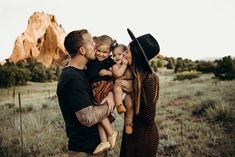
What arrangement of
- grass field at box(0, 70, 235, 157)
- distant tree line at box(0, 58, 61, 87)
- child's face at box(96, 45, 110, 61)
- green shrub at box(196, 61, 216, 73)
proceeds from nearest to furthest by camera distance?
child's face at box(96, 45, 110, 61) → grass field at box(0, 70, 235, 157) → distant tree line at box(0, 58, 61, 87) → green shrub at box(196, 61, 216, 73)

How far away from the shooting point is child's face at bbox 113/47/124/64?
4.06 metres

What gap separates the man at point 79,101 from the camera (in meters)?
3.17

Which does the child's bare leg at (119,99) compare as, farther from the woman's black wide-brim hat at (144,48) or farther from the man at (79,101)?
the woman's black wide-brim hat at (144,48)

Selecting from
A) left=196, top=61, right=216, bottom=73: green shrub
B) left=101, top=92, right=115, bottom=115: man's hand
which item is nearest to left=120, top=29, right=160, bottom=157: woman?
left=101, top=92, right=115, bottom=115: man's hand

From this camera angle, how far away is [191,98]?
15812 millimetres

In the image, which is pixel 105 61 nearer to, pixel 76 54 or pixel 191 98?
pixel 76 54

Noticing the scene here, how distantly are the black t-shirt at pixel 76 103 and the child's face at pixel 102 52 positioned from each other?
0.56 m

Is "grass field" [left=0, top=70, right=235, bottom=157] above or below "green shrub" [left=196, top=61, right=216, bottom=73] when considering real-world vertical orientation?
below

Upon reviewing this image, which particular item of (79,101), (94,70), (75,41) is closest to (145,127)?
(94,70)

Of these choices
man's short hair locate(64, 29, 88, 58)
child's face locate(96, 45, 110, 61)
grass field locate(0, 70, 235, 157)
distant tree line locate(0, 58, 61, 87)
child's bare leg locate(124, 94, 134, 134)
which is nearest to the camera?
man's short hair locate(64, 29, 88, 58)

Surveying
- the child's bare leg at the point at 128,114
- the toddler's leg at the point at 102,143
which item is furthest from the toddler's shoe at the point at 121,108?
the toddler's leg at the point at 102,143

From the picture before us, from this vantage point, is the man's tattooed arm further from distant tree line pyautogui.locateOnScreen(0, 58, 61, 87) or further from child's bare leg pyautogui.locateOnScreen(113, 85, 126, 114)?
distant tree line pyautogui.locateOnScreen(0, 58, 61, 87)

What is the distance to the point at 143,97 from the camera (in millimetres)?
3643

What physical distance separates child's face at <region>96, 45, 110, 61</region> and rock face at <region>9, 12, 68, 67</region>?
7033 cm
